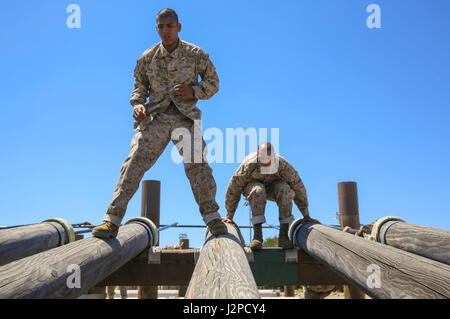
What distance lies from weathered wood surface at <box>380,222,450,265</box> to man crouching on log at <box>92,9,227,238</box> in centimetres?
155

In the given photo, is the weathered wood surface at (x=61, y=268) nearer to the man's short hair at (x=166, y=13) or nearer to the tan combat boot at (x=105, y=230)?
the tan combat boot at (x=105, y=230)

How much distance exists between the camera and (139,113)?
10.4 ft

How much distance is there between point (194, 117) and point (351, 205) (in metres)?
4.04

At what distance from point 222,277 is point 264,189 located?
2.82m

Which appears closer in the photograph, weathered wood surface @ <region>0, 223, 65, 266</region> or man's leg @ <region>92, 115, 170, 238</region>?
weathered wood surface @ <region>0, 223, 65, 266</region>

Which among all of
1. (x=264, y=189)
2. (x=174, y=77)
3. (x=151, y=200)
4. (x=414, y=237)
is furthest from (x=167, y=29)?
(x=151, y=200)

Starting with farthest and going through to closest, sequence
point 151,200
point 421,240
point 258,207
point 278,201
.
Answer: point 151,200 → point 278,201 → point 258,207 → point 421,240

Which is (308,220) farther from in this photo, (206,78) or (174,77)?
(174,77)

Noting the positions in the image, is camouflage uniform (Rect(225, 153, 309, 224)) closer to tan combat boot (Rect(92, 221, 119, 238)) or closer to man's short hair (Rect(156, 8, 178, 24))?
tan combat boot (Rect(92, 221, 119, 238))

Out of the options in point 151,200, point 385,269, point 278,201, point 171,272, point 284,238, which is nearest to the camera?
point 385,269

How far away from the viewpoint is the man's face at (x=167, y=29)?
3.21 meters

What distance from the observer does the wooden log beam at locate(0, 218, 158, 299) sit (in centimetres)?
163

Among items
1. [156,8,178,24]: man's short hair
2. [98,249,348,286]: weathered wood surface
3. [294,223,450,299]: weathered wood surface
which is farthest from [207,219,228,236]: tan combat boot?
[156,8,178,24]: man's short hair

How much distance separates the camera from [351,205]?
6215mm
